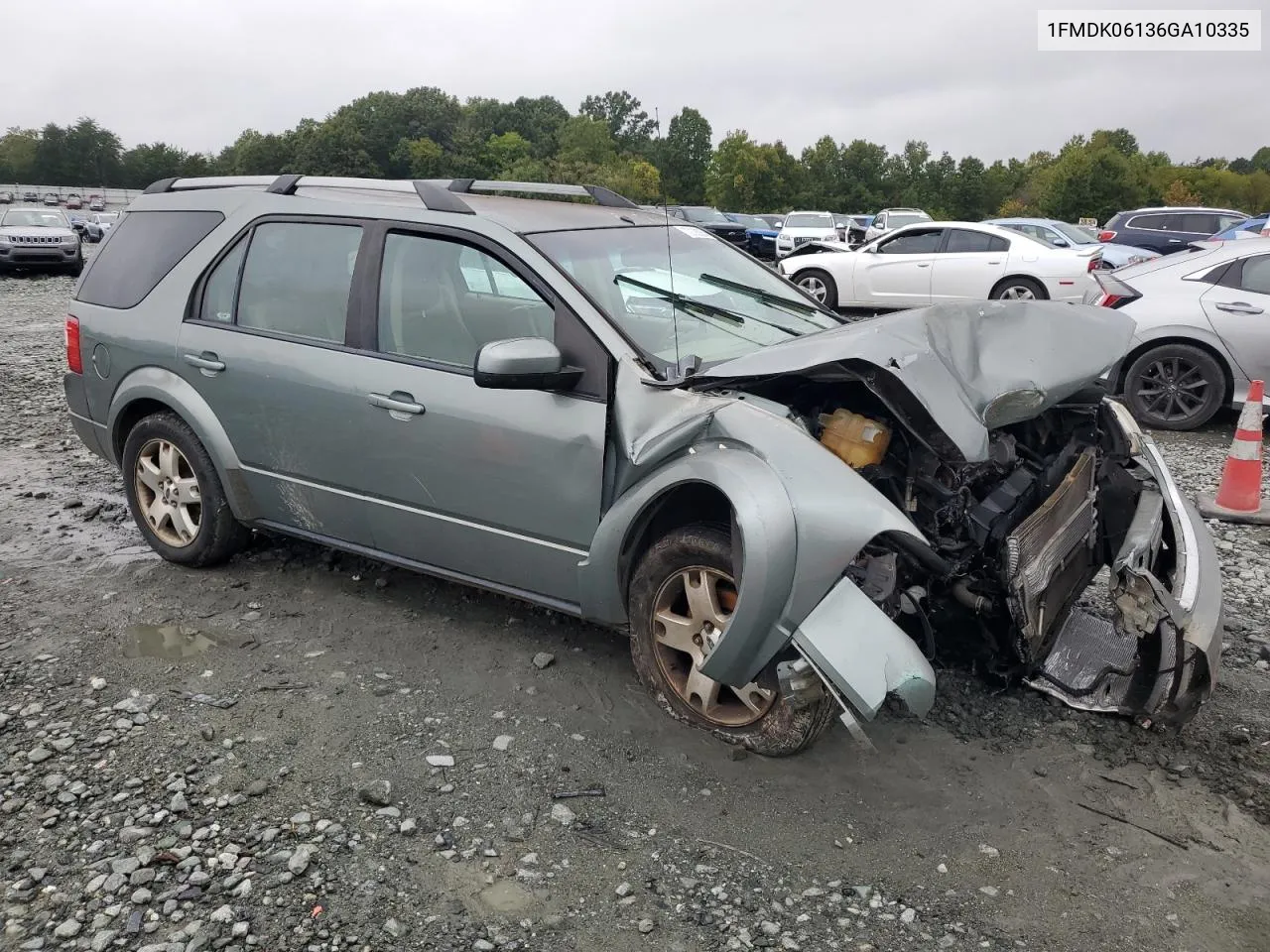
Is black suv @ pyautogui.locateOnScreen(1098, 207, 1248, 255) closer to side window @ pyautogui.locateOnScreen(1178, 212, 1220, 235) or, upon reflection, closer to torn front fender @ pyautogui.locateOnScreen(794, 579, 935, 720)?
side window @ pyautogui.locateOnScreen(1178, 212, 1220, 235)

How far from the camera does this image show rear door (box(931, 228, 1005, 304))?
1402 centimetres

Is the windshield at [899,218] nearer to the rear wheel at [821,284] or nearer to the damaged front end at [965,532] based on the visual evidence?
the rear wheel at [821,284]

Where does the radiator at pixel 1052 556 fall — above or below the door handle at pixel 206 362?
below

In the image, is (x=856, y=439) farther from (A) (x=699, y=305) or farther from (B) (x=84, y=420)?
(B) (x=84, y=420)

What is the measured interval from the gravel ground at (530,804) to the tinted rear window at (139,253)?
59.2 inches

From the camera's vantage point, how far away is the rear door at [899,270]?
14391 mm

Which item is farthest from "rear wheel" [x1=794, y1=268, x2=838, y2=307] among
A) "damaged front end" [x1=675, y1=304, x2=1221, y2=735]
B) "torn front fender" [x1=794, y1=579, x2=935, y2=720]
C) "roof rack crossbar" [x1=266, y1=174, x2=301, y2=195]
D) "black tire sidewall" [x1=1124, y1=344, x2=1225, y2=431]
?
"torn front fender" [x1=794, y1=579, x2=935, y2=720]

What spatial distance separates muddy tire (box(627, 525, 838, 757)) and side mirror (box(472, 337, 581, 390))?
2.18 feet

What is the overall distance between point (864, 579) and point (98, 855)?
2290 mm

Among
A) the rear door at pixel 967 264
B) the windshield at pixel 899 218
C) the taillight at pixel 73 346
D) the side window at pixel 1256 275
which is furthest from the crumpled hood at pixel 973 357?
the windshield at pixel 899 218

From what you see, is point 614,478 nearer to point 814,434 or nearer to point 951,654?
point 814,434

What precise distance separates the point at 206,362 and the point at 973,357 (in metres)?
3.17

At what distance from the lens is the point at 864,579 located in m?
2.99

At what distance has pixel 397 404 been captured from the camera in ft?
12.4
